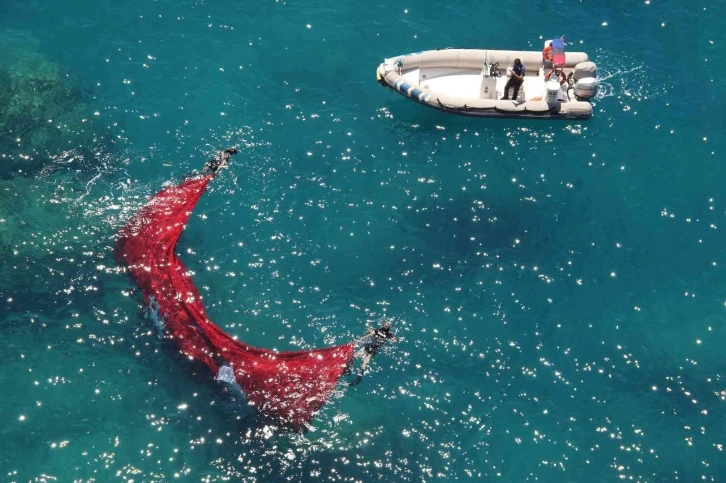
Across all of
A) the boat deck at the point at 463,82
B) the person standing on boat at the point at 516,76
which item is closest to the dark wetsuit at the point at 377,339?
the boat deck at the point at 463,82

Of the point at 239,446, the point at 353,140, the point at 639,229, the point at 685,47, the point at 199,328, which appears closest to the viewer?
the point at 239,446

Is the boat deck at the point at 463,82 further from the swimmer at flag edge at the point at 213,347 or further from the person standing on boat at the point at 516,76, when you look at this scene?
the swimmer at flag edge at the point at 213,347

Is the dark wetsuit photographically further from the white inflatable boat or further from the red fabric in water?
the white inflatable boat

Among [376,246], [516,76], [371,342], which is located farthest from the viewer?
[516,76]

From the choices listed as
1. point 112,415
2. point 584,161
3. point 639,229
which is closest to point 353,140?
point 584,161

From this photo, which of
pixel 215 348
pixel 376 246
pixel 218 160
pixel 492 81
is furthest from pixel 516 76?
pixel 215 348

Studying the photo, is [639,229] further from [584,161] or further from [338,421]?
[338,421]

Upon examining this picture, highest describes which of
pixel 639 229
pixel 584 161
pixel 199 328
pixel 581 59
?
pixel 581 59

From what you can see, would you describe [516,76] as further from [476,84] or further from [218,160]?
[218,160]

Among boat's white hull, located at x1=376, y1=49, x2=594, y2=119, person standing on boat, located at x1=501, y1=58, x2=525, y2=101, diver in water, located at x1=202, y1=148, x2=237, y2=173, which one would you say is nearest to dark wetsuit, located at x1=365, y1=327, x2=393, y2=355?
diver in water, located at x1=202, y1=148, x2=237, y2=173
